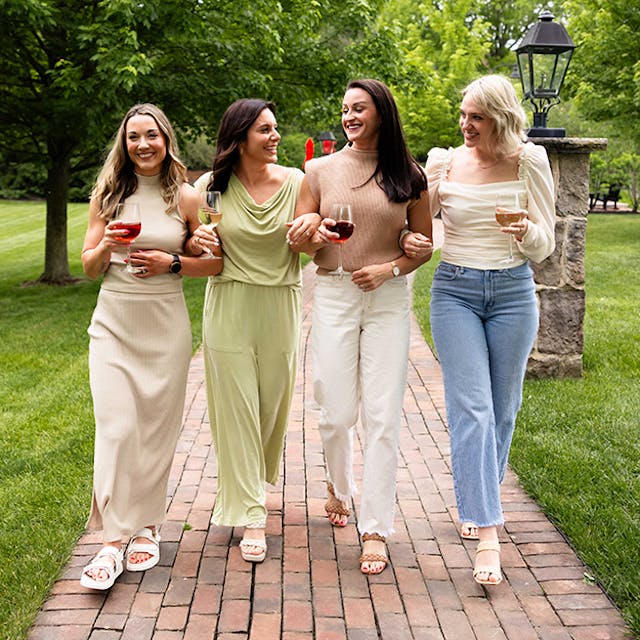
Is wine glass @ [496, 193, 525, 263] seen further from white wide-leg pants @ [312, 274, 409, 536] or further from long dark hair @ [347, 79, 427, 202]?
white wide-leg pants @ [312, 274, 409, 536]

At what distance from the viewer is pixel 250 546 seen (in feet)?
12.9

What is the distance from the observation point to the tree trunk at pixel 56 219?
48.4ft

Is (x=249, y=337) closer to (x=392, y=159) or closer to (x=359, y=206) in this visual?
(x=359, y=206)

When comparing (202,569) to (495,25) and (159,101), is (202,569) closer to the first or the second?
(159,101)

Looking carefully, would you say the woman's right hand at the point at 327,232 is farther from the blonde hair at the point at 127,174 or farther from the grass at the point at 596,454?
the grass at the point at 596,454

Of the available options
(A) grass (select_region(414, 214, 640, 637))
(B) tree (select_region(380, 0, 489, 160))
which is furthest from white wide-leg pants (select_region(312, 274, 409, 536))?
(B) tree (select_region(380, 0, 489, 160))

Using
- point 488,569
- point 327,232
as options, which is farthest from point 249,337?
point 488,569

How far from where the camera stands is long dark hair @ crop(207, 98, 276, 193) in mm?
3740

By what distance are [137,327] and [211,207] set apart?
690 mm

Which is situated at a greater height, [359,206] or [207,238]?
[359,206]

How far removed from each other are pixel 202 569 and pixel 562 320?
4568 millimetres

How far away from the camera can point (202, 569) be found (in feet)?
12.6

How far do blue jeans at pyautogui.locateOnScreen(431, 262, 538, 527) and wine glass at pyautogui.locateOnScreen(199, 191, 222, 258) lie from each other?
112cm

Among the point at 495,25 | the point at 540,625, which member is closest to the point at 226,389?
the point at 540,625
